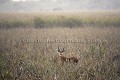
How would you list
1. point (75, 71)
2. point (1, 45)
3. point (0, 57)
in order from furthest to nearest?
point (1, 45) → point (0, 57) → point (75, 71)

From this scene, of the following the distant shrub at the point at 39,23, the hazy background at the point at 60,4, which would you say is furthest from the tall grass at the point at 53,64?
the hazy background at the point at 60,4

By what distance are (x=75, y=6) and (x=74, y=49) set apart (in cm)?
5978

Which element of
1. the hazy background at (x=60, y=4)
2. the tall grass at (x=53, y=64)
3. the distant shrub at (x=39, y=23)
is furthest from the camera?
the hazy background at (x=60, y=4)

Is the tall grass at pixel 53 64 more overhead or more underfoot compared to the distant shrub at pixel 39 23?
more underfoot

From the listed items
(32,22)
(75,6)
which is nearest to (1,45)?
(32,22)

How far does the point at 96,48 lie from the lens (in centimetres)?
643

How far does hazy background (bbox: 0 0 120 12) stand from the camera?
A: 59869 millimetres

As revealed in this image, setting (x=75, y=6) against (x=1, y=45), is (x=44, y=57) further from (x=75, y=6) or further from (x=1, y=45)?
(x=75, y=6)

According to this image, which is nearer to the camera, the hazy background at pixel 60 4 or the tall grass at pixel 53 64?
the tall grass at pixel 53 64

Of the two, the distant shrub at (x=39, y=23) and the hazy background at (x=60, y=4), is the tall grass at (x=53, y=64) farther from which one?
the hazy background at (x=60, y=4)

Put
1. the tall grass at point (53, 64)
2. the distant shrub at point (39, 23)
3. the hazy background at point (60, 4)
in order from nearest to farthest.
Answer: the tall grass at point (53, 64) → the distant shrub at point (39, 23) → the hazy background at point (60, 4)

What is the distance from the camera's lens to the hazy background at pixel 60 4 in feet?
196

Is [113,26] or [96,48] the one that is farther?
[113,26]

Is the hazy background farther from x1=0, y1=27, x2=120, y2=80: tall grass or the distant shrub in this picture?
x1=0, y1=27, x2=120, y2=80: tall grass
